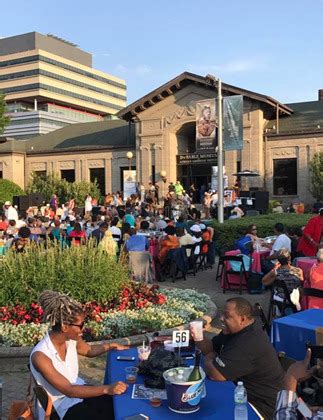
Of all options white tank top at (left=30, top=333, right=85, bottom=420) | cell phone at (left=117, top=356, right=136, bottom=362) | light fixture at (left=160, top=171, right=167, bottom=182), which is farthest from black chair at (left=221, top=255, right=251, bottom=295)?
light fixture at (left=160, top=171, right=167, bottom=182)

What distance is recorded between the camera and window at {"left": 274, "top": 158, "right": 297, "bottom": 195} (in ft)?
105

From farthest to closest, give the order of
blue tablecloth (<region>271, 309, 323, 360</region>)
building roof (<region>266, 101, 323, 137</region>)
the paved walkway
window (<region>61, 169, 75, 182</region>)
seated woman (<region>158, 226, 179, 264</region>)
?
window (<region>61, 169, 75, 182</region>), building roof (<region>266, 101, 323, 137</region>), seated woman (<region>158, 226, 179, 264</region>), the paved walkway, blue tablecloth (<region>271, 309, 323, 360</region>)

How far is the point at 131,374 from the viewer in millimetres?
4059

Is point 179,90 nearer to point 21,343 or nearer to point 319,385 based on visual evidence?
point 21,343

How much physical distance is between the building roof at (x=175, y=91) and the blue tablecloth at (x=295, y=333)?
26262mm

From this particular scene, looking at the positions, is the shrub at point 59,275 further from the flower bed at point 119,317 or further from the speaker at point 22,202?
the speaker at point 22,202

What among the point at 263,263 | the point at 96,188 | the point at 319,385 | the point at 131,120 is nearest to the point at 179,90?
the point at 131,120

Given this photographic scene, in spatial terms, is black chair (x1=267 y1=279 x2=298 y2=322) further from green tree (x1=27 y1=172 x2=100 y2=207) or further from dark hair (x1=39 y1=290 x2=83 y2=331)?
green tree (x1=27 y1=172 x2=100 y2=207)

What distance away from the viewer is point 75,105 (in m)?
129

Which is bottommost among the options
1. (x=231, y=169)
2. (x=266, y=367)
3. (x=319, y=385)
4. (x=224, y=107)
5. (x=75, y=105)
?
(x=319, y=385)

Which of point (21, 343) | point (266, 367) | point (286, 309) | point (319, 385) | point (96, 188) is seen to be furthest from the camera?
point (96, 188)

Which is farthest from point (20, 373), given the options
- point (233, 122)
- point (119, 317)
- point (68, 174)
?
point (68, 174)

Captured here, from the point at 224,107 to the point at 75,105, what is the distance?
375ft

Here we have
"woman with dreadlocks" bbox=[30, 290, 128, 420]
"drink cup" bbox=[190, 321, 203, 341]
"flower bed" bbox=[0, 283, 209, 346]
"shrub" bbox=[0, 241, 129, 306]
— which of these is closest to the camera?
"woman with dreadlocks" bbox=[30, 290, 128, 420]
